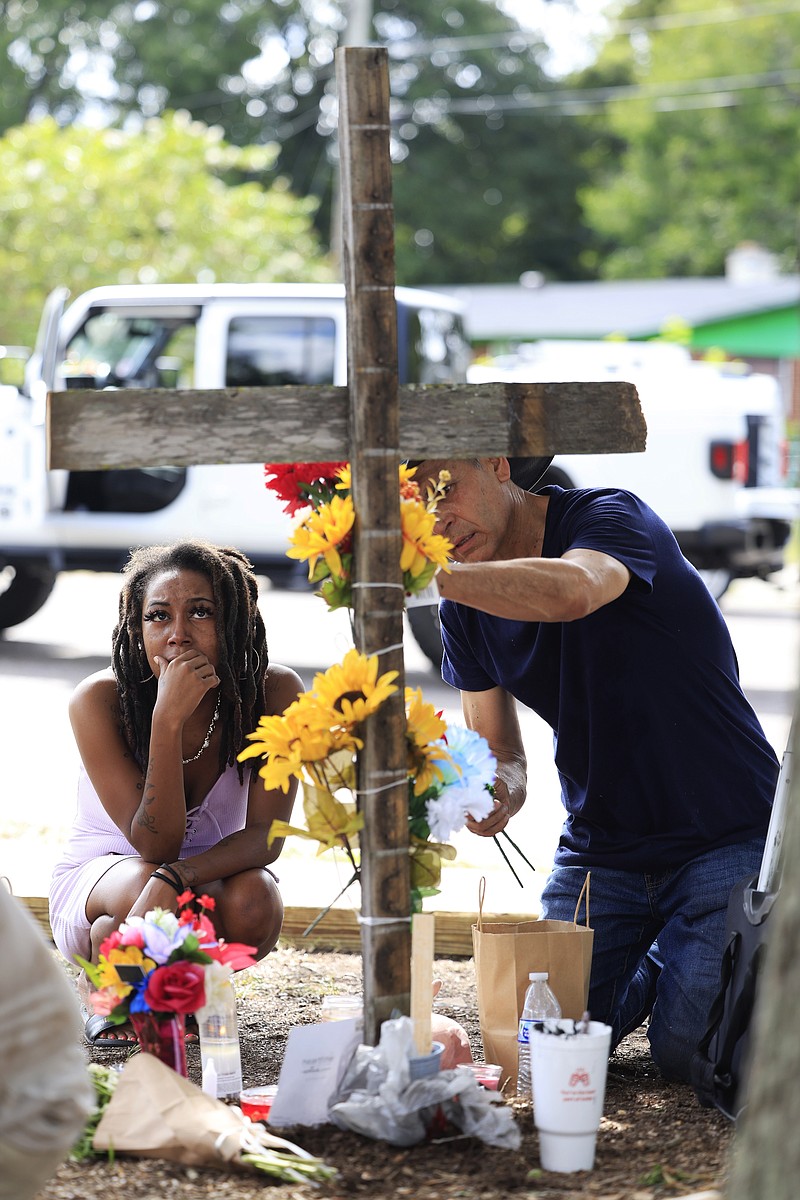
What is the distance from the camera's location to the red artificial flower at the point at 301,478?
10.0 ft

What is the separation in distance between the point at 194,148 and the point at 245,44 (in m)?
19.0

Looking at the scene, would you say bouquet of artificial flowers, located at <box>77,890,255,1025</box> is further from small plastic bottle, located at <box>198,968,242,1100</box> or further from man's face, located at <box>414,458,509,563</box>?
man's face, located at <box>414,458,509,563</box>

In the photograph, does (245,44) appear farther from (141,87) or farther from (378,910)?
(378,910)

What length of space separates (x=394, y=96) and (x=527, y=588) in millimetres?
38128

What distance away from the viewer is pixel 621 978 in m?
3.74

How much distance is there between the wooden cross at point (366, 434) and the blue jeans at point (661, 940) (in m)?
0.89

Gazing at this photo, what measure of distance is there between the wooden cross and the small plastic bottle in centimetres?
41

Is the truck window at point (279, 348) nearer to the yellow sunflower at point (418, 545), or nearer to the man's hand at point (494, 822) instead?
the man's hand at point (494, 822)

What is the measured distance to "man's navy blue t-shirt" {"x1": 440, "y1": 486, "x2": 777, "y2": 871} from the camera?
3463mm

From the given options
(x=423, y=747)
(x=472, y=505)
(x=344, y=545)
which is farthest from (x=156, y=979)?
(x=472, y=505)

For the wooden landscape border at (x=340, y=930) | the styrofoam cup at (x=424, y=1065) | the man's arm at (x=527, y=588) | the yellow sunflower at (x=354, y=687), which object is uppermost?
A: the man's arm at (x=527, y=588)

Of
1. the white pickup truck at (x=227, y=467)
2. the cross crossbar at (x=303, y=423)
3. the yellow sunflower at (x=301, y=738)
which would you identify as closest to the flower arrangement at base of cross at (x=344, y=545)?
the cross crossbar at (x=303, y=423)

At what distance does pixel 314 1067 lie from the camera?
9.36ft

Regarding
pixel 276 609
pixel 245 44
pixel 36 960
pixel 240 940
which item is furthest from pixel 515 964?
pixel 245 44
